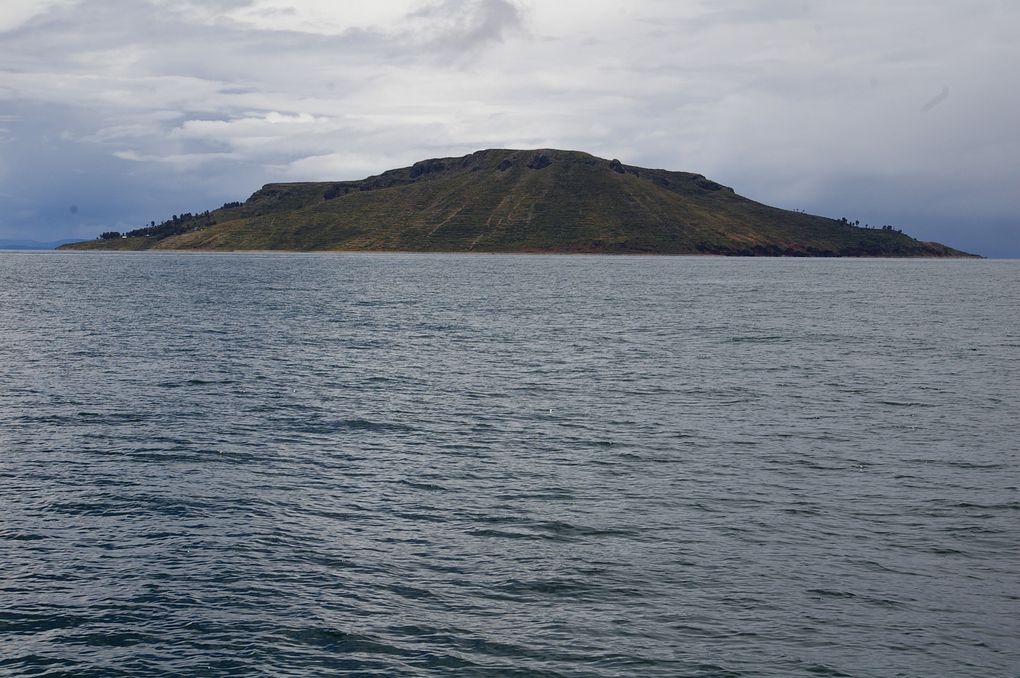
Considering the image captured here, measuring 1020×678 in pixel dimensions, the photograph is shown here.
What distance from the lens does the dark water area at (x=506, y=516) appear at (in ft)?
69.0

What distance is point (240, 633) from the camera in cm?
2152

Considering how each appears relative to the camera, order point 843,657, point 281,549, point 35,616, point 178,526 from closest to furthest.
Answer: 1. point 843,657
2. point 35,616
3. point 281,549
4. point 178,526

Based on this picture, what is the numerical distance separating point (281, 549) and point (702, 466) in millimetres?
18868

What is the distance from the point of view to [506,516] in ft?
101

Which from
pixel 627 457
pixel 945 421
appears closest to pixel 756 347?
pixel 945 421

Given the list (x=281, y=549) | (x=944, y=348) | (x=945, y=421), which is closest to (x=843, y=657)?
(x=281, y=549)

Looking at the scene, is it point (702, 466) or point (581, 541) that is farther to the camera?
point (702, 466)

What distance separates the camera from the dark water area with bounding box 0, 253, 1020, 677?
21031 millimetres

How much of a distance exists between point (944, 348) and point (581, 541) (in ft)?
220

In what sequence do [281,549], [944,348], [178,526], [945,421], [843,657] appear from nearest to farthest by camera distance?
[843,657] → [281,549] → [178,526] → [945,421] → [944,348]

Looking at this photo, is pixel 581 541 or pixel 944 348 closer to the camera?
pixel 581 541

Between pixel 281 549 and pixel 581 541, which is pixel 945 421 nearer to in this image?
pixel 581 541

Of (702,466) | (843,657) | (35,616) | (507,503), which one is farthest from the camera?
(702,466)

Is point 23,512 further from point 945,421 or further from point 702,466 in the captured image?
point 945,421
